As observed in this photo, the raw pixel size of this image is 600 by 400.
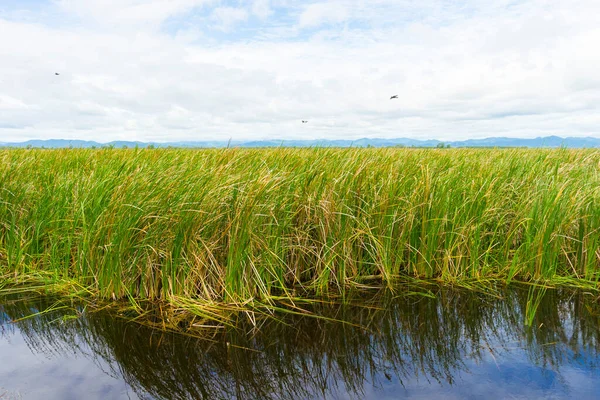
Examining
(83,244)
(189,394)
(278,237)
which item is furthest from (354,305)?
(83,244)

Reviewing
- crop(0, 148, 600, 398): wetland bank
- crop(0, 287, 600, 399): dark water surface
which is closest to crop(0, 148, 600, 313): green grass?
crop(0, 148, 600, 398): wetland bank

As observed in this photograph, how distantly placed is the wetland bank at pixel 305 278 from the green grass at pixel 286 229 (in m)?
0.03

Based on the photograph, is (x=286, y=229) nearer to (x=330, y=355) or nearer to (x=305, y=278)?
(x=305, y=278)

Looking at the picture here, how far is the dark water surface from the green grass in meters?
0.56

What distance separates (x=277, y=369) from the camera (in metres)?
3.50

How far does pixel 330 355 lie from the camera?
372 cm

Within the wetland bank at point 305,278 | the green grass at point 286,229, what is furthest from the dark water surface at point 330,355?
the green grass at point 286,229

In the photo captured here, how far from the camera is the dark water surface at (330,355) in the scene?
10.8 ft

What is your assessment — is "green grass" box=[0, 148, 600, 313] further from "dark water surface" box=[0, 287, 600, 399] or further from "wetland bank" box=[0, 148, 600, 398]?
"dark water surface" box=[0, 287, 600, 399]

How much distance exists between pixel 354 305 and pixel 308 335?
0.86 metres

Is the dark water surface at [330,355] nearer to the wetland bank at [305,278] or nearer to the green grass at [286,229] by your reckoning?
the wetland bank at [305,278]

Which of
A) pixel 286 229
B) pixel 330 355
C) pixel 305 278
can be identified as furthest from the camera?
pixel 305 278

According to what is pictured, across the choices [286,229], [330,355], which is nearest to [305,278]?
[286,229]

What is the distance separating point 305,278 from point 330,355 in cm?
177
